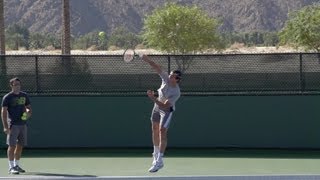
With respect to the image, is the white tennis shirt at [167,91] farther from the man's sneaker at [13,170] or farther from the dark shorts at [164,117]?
the man's sneaker at [13,170]

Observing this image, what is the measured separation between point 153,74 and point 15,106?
3570 millimetres

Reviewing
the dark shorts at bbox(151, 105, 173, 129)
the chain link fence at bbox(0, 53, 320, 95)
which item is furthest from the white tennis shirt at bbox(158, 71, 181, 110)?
the chain link fence at bbox(0, 53, 320, 95)

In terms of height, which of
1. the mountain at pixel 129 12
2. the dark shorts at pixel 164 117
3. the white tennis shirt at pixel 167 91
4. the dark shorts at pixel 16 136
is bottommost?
the dark shorts at pixel 16 136

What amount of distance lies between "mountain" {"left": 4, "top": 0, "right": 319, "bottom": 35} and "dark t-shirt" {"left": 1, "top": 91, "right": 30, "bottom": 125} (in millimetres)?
71350

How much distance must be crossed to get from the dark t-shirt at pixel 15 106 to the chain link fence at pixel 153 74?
2745 millimetres

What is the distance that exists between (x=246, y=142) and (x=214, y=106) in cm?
91

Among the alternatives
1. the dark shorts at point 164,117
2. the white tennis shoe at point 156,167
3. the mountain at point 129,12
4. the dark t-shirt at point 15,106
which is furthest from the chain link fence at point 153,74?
the mountain at point 129,12

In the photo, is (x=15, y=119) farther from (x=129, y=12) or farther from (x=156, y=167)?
(x=129, y=12)

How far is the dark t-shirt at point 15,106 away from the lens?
11.3 meters

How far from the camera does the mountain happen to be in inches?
3295

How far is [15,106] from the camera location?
1131 centimetres

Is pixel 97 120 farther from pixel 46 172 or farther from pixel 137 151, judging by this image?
pixel 46 172

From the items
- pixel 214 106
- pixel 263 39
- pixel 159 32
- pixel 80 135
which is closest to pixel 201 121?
pixel 214 106

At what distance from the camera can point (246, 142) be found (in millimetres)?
14062
